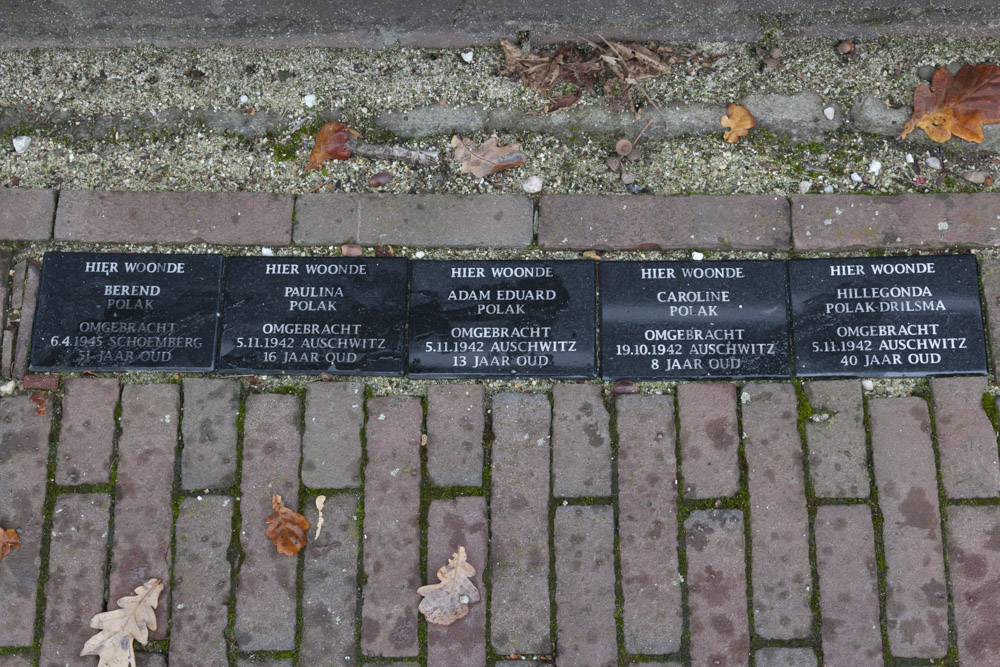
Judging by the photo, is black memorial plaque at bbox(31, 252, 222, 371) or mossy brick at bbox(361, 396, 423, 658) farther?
black memorial plaque at bbox(31, 252, 222, 371)

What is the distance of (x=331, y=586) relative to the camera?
104 inches

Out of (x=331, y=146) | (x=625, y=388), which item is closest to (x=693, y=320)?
(x=625, y=388)

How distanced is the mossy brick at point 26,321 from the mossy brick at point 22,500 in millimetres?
134

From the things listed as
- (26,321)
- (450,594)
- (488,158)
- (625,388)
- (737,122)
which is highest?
(737,122)

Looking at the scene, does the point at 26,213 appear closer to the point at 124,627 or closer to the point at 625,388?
the point at 124,627

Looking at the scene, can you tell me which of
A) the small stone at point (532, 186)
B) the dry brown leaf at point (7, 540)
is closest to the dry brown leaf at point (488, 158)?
the small stone at point (532, 186)

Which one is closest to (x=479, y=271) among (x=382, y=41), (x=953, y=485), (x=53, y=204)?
(x=382, y=41)

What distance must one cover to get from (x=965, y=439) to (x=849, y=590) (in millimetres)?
751

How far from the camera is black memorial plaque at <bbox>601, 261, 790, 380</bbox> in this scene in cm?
272

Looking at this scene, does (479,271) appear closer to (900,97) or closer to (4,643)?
(900,97)

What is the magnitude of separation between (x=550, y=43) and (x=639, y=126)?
53 centimetres

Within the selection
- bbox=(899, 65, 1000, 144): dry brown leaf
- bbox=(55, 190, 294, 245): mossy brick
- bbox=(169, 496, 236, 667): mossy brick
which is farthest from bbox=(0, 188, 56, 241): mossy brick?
bbox=(899, 65, 1000, 144): dry brown leaf

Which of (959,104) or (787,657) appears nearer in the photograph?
(787,657)

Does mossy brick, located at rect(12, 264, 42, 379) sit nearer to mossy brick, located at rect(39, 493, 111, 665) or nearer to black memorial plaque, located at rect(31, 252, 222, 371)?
black memorial plaque, located at rect(31, 252, 222, 371)
